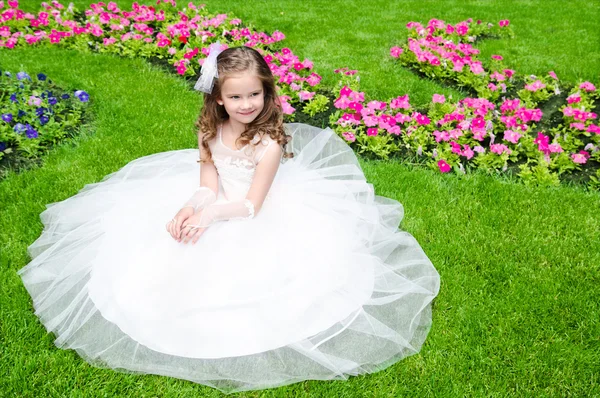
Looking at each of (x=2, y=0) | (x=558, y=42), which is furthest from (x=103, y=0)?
(x=558, y=42)

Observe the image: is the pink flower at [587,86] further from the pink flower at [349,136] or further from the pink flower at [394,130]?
the pink flower at [349,136]

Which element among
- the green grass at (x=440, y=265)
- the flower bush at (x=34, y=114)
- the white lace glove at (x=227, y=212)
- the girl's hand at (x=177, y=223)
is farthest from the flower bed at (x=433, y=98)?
the girl's hand at (x=177, y=223)

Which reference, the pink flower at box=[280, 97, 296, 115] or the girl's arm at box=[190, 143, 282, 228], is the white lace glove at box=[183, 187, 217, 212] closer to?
the girl's arm at box=[190, 143, 282, 228]

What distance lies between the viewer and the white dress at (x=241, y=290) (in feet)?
8.97

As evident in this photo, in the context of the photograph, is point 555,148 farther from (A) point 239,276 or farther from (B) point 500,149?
(A) point 239,276

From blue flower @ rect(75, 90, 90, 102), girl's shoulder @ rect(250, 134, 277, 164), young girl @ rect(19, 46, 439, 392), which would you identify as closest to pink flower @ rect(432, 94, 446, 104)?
young girl @ rect(19, 46, 439, 392)

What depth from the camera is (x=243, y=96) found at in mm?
2842

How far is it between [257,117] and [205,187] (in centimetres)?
58

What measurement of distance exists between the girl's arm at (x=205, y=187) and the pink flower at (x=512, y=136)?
2.90 meters

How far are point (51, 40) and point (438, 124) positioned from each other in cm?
541

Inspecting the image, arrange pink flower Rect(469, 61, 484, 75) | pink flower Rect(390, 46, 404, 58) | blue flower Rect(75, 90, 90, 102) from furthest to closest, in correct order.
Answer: pink flower Rect(390, 46, 404, 58), pink flower Rect(469, 61, 484, 75), blue flower Rect(75, 90, 90, 102)

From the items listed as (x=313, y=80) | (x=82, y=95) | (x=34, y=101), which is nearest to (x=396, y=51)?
(x=313, y=80)

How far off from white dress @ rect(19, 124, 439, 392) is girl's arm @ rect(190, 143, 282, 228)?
0.05 meters

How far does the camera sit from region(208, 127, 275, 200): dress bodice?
3.02 m
